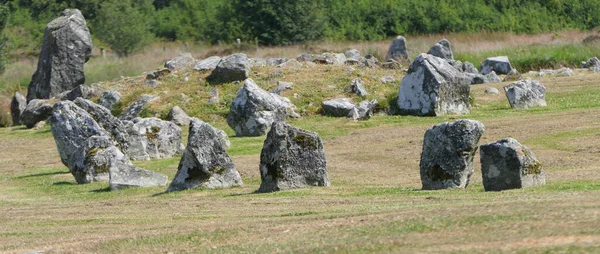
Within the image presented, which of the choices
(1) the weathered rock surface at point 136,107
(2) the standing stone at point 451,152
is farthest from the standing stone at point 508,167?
(1) the weathered rock surface at point 136,107

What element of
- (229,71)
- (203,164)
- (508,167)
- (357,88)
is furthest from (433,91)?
(508,167)

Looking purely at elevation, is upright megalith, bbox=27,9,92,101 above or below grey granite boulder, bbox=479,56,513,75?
above

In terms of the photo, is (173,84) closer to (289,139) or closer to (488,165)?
(289,139)

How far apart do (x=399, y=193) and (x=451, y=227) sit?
5828 mm

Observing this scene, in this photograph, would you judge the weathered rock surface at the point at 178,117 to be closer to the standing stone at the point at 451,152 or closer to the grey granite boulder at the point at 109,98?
the grey granite boulder at the point at 109,98

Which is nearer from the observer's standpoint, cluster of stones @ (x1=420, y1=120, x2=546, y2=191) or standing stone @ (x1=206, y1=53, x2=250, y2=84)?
cluster of stones @ (x1=420, y1=120, x2=546, y2=191)

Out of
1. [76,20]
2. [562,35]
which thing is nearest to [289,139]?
[76,20]

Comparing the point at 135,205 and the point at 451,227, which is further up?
the point at 451,227

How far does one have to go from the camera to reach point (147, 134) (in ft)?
87.7

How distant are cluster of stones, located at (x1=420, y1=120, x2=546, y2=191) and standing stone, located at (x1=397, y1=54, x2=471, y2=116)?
1346 cm

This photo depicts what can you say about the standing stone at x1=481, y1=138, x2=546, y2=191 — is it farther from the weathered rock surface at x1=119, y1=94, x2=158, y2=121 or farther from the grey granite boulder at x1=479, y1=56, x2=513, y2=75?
the grey granite boulder at x1=479, y1=56, x2=513, y2=75

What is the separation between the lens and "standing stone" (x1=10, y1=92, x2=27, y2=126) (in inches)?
1564

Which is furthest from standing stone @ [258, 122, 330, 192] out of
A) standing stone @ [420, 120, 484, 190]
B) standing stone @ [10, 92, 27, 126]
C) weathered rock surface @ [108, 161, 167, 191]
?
standing stone @ [10, 92, 27, 126]

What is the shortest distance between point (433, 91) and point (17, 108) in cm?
1615
